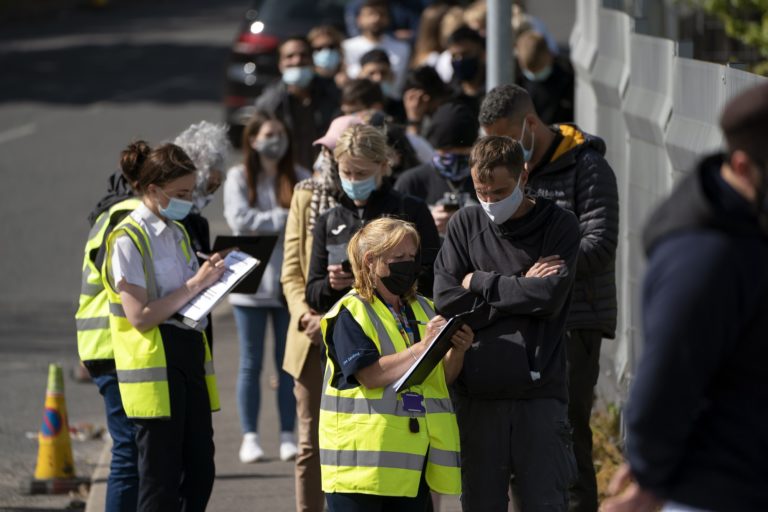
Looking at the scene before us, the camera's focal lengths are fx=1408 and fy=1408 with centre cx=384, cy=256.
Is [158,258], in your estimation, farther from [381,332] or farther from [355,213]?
[381,332]

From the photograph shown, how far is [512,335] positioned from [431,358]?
1.53 ft

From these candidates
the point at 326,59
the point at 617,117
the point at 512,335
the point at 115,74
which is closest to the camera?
the point at 512,335

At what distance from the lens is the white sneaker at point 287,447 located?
7.69 meters

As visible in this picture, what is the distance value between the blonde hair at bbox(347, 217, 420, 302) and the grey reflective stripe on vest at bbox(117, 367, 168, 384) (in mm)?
1033

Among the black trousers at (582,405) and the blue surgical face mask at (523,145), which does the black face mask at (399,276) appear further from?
the black trousers at (582,405)

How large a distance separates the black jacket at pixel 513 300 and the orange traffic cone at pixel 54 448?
119 inches

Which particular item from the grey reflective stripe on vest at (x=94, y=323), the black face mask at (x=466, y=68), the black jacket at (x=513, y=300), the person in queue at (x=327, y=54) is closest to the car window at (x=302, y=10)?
the person in queue at (x=327, y=54)

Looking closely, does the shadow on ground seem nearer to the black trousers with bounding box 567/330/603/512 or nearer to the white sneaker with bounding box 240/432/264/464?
the white sneaker with bounding box 240/432/264/464

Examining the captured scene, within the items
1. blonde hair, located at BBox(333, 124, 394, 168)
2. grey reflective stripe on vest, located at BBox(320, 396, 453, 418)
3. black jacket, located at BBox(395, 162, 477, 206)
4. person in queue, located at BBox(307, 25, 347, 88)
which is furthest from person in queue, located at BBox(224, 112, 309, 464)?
grey reflective stripe on vest, located at BBox(320, 396, 453, 418)

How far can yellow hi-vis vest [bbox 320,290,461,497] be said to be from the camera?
465 cm

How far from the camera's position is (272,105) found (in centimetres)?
885

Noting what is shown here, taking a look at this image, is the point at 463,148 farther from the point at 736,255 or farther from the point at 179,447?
the point at 736,255

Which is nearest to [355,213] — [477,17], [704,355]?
[704,355]

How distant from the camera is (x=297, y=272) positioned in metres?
6.40
